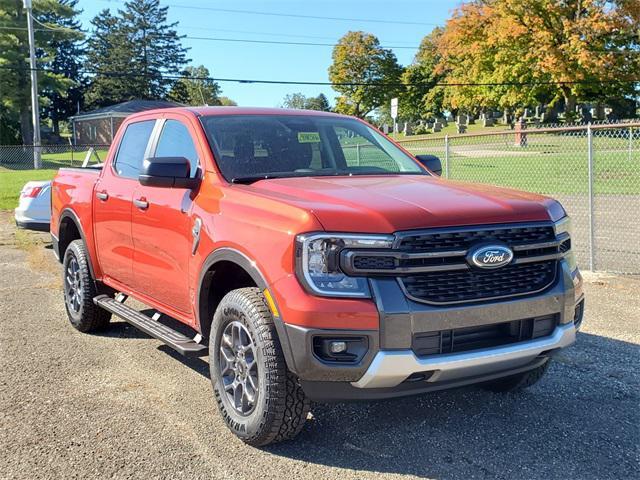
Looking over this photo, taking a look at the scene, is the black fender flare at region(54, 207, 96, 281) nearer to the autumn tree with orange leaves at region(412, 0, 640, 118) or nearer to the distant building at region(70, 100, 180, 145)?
the autumn tree with orange leaves at region(412, 0, 640, 118)

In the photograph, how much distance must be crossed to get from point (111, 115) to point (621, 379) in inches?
2249

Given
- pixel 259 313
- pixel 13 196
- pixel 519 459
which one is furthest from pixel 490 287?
pixel 13 196

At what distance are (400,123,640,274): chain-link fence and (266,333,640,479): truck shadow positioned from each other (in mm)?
3858

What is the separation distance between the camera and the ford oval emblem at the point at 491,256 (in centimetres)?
311

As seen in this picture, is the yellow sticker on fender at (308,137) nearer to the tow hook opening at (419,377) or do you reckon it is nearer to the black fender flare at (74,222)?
the tow hook opening at (419,377)

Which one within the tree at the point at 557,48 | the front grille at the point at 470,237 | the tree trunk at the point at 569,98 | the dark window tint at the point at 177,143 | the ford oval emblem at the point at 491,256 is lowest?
the ford oval emblem at the point at 491,256

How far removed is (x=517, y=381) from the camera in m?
4.13

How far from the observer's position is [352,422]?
384 centimetres

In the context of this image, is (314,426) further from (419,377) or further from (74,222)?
(74,222)

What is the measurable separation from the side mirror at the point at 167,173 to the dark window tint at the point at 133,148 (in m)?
1.12

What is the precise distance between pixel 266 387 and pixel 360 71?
77.1m

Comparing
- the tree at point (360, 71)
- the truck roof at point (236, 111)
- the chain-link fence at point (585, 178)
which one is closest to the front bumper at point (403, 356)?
the truck roof at point (236, 111)

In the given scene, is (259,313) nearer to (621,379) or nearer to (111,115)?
(621,379)

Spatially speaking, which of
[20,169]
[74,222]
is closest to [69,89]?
[20,169]
